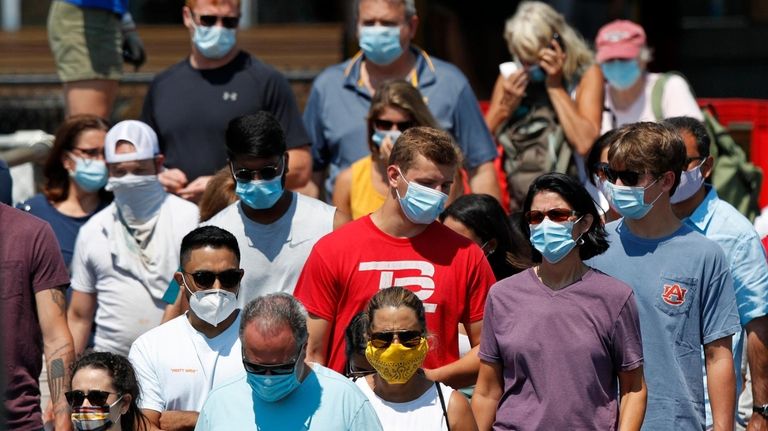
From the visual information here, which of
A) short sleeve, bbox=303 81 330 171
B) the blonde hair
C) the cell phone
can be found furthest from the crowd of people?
the cell phone

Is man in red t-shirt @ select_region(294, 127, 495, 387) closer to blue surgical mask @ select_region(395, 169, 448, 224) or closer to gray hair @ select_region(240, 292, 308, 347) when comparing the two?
blue surgical mask @ select_region(395, 169, 448, 224)

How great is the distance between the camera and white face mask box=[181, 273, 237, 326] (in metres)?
5.89

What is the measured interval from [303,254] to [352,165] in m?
1.01

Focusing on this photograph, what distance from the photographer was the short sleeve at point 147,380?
230 inches

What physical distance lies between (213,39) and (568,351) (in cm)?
330

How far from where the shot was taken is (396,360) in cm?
528

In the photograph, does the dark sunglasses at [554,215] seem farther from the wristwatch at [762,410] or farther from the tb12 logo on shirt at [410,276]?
the wristwatch at [762,410]

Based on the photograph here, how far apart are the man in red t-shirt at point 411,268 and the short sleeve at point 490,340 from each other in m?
0.46

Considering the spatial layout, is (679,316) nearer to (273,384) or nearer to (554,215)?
(554,215)

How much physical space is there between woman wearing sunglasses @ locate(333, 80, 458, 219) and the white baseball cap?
3.24 feet

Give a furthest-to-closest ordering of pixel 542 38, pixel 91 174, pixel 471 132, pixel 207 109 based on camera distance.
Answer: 1. pixel 542 38
2. pixel 471 132
3. pixel 207 109
4. pixel 91 174

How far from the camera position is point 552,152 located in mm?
8477

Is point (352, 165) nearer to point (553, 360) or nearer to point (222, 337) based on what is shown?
point (222, 337)

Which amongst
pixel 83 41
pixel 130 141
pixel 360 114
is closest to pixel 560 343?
pixel 130 141
